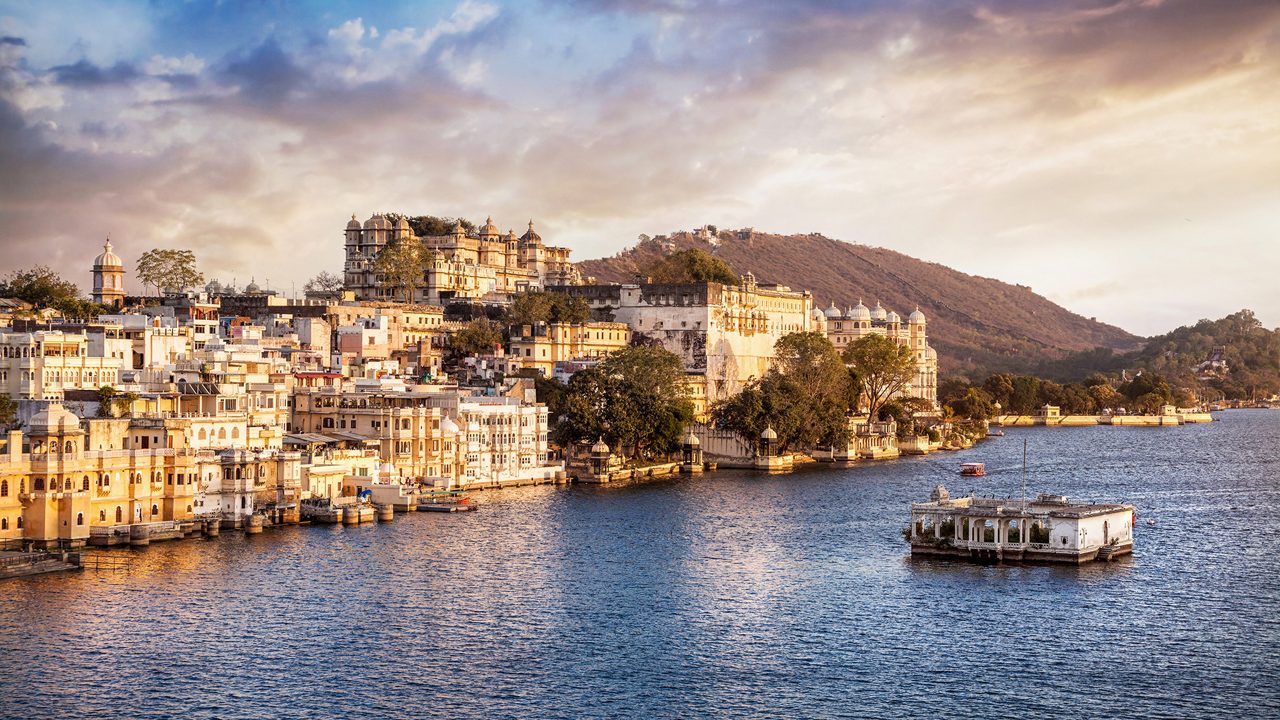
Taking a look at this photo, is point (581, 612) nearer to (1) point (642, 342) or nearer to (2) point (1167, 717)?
(2) point (1167, 717)

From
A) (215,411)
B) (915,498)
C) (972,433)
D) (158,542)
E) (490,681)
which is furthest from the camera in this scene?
(972,433)

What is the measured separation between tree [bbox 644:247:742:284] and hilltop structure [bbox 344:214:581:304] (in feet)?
30.7

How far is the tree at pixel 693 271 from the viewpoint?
127 m

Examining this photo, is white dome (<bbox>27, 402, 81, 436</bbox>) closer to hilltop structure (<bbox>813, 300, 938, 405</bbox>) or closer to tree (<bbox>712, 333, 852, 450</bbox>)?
tree (<bbox>712, 333, 852, 450</bbox>)

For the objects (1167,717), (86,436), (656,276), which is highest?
(656,276)

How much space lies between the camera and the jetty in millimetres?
54156

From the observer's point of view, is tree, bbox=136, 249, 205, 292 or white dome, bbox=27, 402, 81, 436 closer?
white dome, bbox=27, 402, 81, 436

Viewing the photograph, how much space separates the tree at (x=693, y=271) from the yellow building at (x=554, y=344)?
47.8ft

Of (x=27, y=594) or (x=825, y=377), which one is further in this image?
(x=825, y=377)

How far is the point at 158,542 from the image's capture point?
5688 cm

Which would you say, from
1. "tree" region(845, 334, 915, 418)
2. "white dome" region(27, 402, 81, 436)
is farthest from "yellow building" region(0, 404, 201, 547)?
"tree" region(845, 334, 915, 418)

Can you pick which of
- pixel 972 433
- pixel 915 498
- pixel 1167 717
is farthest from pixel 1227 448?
pixel 1167 717

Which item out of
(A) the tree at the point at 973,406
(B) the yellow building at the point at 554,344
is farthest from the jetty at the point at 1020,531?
(A) the tree at the point at 973,406

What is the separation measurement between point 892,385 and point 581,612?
3149 inches
